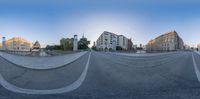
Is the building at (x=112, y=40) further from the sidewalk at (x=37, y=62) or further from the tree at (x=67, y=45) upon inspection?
the sidewalk at (x=37, y=62)

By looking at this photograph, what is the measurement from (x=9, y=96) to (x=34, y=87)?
1.07 metres

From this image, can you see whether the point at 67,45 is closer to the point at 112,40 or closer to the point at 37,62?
the point at 112,40

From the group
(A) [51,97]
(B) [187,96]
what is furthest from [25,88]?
(B) [187,96]

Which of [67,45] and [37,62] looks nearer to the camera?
[37,62]

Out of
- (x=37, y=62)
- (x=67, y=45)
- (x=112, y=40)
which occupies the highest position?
(x=112, y=40)

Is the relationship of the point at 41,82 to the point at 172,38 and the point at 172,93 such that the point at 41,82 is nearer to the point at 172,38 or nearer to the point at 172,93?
the point at 172,93

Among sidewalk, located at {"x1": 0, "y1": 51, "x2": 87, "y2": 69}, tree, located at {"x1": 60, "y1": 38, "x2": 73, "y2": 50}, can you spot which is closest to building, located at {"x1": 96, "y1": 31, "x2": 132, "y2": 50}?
tree, located at {"x1": 60, "y1": 38, "x2": 73, "y2": 50}

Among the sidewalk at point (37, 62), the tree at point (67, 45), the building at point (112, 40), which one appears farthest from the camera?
the building at point (112, 40)

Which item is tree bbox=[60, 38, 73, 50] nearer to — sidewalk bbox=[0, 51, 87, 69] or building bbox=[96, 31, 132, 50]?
building bbox=[96, 31, 132, 50]

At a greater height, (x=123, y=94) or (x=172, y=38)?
(x=172, y=38)

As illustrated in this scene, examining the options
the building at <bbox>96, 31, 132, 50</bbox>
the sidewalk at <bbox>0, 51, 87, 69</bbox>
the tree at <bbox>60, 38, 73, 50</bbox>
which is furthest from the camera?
the building at <bbox>96, 31, 132, 50</bbox>

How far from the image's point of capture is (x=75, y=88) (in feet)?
16.7

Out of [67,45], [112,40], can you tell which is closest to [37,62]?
[67,45]

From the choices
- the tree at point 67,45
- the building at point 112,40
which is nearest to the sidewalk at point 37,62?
the tree at point 67,45
